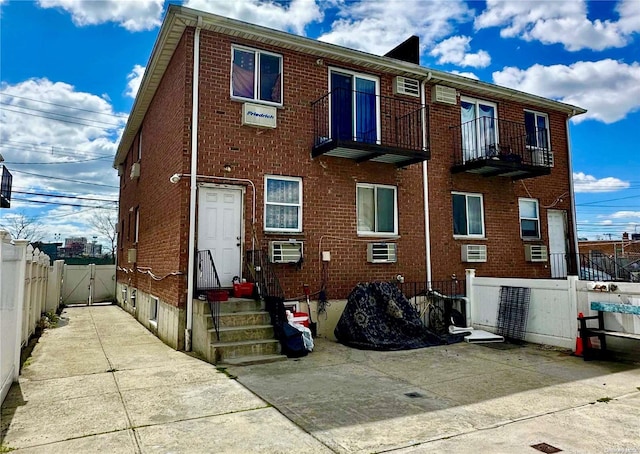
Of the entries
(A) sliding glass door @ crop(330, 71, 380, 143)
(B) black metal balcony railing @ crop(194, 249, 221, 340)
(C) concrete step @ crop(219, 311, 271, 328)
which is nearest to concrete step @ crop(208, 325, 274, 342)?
(C) concrete step @ crop(219, 311, 271, 328)

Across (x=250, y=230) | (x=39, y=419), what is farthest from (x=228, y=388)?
(x=250, y=230)

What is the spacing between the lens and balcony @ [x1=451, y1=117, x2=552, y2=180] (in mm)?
11438

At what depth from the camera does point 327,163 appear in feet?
32.7

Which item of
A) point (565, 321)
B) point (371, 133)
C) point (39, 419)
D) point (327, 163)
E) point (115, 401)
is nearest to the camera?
point (39, 419)

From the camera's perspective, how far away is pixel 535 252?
12688 mm

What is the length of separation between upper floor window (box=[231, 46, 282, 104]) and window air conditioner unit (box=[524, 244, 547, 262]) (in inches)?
330

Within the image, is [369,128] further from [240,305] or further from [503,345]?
[503,345]

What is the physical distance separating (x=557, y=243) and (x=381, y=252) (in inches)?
269

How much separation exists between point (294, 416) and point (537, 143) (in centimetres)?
1226

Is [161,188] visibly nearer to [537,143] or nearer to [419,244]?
[419,244]

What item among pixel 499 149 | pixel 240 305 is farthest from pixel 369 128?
pixel 240 305

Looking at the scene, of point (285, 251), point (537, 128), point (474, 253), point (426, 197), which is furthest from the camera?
point (537, 128)

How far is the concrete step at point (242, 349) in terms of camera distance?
22.8ft

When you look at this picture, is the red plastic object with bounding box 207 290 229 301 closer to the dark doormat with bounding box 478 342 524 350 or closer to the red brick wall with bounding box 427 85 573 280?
the dark doormat with bounding box 478 342 524 350
